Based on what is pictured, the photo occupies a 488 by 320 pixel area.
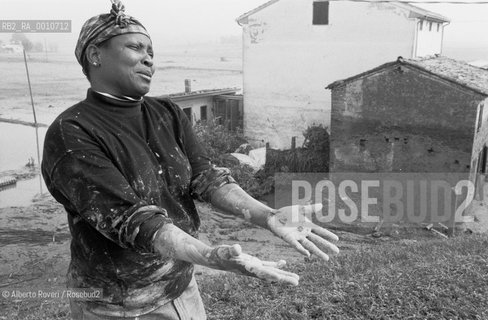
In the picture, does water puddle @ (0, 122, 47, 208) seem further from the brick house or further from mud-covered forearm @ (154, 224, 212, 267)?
mud-covered forearm @ (154, 224, 212, 267)

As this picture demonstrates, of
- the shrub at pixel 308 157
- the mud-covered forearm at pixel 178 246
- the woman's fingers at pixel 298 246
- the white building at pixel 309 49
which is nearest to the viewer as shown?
the mud-covered forearm at pixel 178 246

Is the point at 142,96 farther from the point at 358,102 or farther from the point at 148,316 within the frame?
the point at 358,102

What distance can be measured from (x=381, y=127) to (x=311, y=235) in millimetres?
14430

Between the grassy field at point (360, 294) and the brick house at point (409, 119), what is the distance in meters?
9.38

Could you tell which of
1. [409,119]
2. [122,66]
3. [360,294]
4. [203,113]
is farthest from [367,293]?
[203,113]

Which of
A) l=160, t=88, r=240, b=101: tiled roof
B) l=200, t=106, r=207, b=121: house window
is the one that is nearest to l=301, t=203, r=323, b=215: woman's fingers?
l=160, t=88, r=240, b=101: tiled roof

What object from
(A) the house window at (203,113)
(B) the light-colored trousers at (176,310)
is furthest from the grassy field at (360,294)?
(A) the house window at (203,113)

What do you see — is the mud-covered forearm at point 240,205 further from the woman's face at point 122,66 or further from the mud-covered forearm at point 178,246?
the woman's face at point 122,66

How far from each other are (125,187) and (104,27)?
681 millimetres

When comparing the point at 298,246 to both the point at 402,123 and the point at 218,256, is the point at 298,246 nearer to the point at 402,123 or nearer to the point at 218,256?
the point at 218,256

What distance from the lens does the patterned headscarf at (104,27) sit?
6.07 ft

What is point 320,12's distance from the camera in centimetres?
1969

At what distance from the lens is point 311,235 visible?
69.6 inches

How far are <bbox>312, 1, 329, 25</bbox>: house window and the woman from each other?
18829 millimetres
